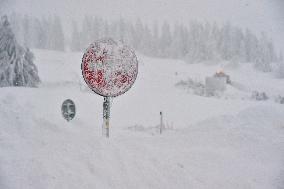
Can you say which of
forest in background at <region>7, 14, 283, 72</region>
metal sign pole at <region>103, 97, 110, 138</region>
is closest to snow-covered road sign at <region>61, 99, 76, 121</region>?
Result: metal sign pole at <region>103, 97, 110, 138</region>

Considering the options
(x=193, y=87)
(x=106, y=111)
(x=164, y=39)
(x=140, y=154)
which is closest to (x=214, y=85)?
(x=193, y=87)

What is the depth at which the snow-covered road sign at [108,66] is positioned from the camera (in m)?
7.06

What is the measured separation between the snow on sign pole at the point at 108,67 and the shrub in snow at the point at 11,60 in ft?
50.8

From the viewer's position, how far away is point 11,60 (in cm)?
2141

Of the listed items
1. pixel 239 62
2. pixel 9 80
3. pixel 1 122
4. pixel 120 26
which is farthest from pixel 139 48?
pixel 1 122

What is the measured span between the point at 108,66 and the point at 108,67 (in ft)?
0.07

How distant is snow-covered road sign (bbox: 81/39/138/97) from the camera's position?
23.2 feet

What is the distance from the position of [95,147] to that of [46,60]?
47.3m

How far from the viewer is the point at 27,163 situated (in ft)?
21.4

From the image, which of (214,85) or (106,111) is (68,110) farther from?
(214,85)

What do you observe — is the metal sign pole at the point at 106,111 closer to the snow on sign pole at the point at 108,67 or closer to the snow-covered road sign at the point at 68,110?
the snow on sign pole at the point at 108,67

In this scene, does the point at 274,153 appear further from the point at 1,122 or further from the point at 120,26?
the point at 120,26

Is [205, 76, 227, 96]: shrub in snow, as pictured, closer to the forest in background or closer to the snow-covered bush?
the snow-covered bush

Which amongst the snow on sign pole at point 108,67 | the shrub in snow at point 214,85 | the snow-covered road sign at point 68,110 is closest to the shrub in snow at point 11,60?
the snow-covered road sign at point 68,110
